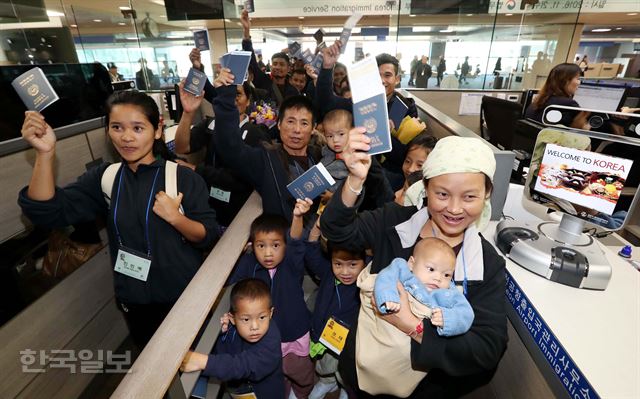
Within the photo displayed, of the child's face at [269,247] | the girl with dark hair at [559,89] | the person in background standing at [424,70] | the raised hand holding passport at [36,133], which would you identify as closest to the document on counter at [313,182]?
the child's face at [269,247]

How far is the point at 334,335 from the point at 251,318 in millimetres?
502

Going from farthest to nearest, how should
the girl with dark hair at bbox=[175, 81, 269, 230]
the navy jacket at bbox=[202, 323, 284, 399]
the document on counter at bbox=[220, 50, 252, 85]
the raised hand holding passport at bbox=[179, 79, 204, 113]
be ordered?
the girl with dark hair at bbox=[175, 81, 269, 230], the raised hand holding passport at bbox=[179, 79, 204, 113], the document on counter at bbox=[220, 50, 252, 85], the navy jacket at bbox=[202, 323, 284, 399]

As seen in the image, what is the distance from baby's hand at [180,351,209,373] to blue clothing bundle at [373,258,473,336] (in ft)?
2.03

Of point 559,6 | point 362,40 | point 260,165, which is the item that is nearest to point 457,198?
point 260,165

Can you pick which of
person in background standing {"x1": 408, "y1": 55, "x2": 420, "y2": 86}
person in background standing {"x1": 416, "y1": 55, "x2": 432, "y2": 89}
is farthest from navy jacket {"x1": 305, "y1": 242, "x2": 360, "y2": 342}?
person in background standing {"x1": 408, "y1": 55, "x2": 420, "y2": 86}

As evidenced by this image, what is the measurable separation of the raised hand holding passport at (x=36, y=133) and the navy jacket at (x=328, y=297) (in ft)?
4.18

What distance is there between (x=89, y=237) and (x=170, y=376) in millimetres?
1727

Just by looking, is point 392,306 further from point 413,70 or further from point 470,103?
point 413,70

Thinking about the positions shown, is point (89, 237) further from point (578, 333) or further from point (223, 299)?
point (578, 333)

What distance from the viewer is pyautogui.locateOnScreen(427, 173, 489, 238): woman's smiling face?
107cm

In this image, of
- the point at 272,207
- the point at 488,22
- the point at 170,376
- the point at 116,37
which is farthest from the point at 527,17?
the point at 116,37

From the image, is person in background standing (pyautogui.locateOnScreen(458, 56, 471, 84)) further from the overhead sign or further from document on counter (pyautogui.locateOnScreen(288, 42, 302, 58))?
document on counter (pyautogui.locateOnScreen(288, 42, 302, 58))

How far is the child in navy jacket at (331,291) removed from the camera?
175cm

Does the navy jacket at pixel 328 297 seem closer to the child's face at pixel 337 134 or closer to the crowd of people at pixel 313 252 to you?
the crowd of people at pixel 313 252
